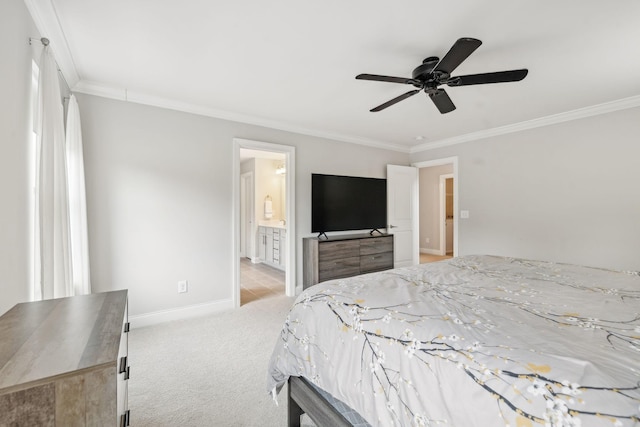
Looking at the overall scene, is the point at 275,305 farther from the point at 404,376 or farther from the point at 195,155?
the point at 404,376

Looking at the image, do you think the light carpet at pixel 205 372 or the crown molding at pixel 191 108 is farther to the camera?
the crown molding at pixel 191 108

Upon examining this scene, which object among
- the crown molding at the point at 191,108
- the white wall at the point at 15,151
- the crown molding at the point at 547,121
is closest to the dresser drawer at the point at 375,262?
the crown molding at the point at 191,108

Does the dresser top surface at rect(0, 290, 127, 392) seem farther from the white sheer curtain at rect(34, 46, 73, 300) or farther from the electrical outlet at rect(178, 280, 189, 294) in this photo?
the electrical outlet at rect(178, 280, 189, 294)

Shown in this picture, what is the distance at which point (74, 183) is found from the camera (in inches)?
97.3

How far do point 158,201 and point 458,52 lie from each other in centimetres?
306

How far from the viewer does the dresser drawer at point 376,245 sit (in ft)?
14.5

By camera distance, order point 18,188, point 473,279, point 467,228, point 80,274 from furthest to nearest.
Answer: point 467,228 → point 80,274 → point 473,279 → point 18,188

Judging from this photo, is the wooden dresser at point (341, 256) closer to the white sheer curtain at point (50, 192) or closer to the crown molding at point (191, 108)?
the crown molding at point (191, 108)

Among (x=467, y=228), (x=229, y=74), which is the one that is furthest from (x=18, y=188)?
(x=467, y=228)

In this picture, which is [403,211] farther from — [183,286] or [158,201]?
[158,201]

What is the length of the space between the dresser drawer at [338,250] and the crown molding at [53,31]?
3.10 metres

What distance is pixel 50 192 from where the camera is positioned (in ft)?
→ 5.57

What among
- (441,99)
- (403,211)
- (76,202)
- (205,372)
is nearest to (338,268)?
(403,211)

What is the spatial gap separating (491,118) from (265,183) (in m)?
4.70
